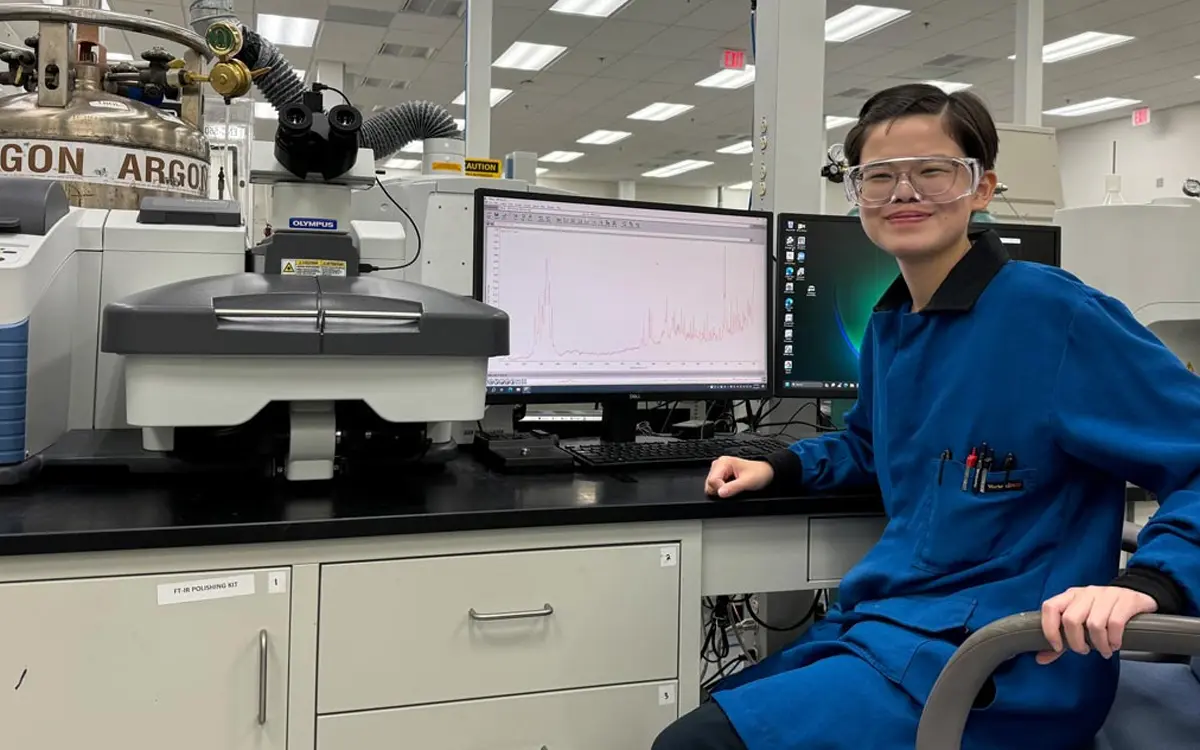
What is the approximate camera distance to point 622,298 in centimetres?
144

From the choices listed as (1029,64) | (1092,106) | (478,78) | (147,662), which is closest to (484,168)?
(147,662)

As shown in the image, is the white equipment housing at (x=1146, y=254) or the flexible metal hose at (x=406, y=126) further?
the flexible metal hose at (x=406, y=126)

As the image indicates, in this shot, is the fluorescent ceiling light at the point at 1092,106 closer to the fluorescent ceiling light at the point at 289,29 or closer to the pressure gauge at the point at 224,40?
the fluorescent ceiling light at the point at 289,29

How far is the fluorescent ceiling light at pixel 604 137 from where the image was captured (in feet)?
33.7

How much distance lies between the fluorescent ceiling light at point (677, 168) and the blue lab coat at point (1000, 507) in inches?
→ 443

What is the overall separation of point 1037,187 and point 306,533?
221 centimetres

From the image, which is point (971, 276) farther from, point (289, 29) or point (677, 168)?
point (677, 168)

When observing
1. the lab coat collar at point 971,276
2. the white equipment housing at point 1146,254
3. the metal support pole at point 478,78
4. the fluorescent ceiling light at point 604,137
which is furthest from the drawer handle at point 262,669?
the fluorescent ceiling light at point 604,137

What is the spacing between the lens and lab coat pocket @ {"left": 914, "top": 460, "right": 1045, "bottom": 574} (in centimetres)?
97

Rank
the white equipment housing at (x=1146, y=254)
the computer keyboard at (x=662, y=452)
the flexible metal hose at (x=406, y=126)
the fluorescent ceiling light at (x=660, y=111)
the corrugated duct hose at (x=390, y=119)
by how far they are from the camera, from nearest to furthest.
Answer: the computer keyboard at (x=662, y=452) < the white equipment housing at (x=1146, y=254) < the corrugated duct hose at (x=390, y=119) < the flexible metal hose at (x=406, y=126) < the fluorescent ceiling light at (x=660, y=111)

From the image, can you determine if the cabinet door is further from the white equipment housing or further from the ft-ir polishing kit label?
the white equipment housing

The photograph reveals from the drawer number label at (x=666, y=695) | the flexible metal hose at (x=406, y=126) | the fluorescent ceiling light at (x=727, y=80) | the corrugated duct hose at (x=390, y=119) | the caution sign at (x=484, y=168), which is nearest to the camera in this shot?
the drawer number label at (x=666, y=695)

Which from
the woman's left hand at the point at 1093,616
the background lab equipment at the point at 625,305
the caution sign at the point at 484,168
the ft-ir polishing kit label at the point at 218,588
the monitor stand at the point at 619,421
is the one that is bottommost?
the ft-ir polishing kit label at the point at 218,588

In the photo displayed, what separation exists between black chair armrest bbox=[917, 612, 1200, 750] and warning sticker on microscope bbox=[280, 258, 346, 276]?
36.3 inches
